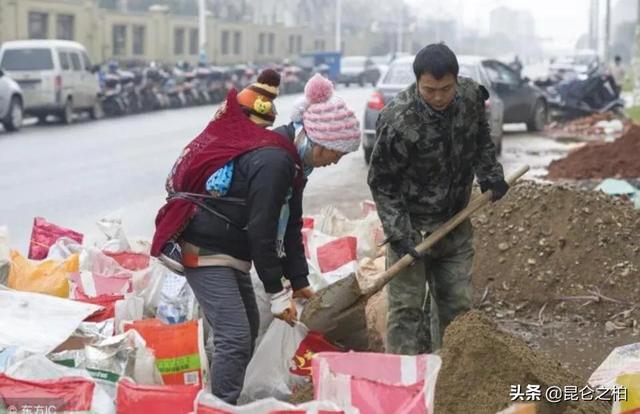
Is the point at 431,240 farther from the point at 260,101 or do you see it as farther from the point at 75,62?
the point at 75,62

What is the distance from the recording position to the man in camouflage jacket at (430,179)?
15.1 ft

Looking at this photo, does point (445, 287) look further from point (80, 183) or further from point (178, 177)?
point (80, 183)

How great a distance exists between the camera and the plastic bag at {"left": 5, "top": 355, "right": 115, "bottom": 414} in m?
3.66

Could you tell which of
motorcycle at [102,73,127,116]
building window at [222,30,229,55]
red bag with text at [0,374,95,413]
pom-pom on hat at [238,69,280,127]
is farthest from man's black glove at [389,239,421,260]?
building window at [222,30,229,55]

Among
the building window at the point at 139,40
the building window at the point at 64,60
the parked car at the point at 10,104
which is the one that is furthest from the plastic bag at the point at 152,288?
the building window at the point at 139,40

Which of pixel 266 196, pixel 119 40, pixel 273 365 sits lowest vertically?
pixel 273 365

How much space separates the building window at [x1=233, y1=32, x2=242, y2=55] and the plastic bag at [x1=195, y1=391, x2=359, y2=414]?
64.1m

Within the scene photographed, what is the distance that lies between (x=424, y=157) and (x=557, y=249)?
2392mm

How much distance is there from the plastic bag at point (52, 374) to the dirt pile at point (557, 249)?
3288 millimetres

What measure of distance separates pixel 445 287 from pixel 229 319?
1.27 metres

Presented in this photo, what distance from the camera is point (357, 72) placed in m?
53.2

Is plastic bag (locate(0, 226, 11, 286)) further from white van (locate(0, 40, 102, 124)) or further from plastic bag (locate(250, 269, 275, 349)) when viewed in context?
white van (locate(0, 40, 102, 124))

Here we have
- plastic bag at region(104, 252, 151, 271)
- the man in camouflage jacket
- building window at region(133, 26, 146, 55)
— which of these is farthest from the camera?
A: building window at region(133, 26, 146, 55)

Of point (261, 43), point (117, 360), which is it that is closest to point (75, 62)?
point (117, 360)
